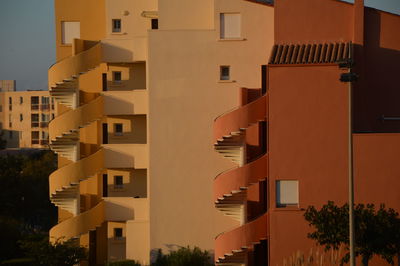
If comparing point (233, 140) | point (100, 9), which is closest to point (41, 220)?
point (100, 9)

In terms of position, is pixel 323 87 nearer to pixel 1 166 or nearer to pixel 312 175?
pixel 312 175

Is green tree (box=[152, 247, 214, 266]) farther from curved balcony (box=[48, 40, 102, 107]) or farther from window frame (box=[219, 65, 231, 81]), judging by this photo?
curved balcony (box=[48, 40, 102, 107])

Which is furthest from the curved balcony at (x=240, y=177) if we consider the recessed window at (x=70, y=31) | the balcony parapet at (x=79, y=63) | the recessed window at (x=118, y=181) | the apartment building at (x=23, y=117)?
the apartment building at (x=23, y=117)

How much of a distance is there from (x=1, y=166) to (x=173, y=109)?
30.5 m

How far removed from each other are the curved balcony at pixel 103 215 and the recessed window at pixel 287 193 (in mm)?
9161

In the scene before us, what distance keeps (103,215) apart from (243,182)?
9.23 meters

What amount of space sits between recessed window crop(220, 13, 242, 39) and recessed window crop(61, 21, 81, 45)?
834cm

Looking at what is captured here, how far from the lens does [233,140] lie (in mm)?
44750

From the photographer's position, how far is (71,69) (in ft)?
165

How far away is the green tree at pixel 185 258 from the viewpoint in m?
45.5

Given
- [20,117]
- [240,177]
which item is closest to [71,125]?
[240,177]

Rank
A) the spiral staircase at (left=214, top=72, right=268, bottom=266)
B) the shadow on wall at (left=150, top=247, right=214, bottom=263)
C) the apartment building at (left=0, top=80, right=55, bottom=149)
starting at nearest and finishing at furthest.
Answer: the spiral staircase at (left=214, top=72, right=268, bottom=266), the shadow on wall at (left=150, top=247, right=214, bottom=263), the apartment building at (left=0, top=80, right=55, bottom=149)

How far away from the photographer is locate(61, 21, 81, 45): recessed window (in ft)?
172

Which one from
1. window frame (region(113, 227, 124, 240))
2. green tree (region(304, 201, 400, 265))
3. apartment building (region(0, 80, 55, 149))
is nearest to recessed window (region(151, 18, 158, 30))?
window frame (region(113, 227, 124, 240))
